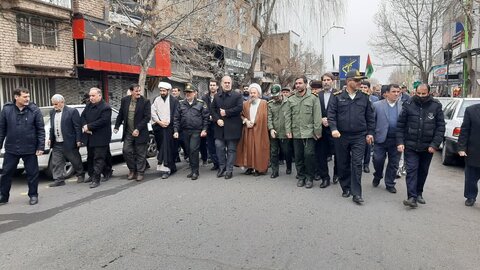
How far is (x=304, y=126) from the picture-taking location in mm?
6973

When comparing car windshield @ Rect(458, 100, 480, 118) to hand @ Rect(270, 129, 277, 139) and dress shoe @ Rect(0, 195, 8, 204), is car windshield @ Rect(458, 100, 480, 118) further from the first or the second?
dress shoe @ Rect(0, 195, 8, 204)

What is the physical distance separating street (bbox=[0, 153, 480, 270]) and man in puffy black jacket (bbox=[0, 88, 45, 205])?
382 mm

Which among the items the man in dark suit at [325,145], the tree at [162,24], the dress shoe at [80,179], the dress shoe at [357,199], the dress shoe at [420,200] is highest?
the tree at [162,24]

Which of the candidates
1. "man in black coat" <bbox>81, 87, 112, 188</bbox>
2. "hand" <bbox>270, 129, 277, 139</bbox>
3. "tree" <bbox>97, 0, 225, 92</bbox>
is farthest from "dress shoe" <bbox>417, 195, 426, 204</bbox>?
"tree" <bbox>97, 0, 225, 92</bbox>

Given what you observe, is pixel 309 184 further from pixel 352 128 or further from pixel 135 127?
pixel 135 127

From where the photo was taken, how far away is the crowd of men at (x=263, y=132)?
600 centimetres

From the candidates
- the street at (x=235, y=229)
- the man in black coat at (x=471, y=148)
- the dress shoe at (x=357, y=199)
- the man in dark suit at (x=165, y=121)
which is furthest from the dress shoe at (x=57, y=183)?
the man in black coat at (x=471, y=148)

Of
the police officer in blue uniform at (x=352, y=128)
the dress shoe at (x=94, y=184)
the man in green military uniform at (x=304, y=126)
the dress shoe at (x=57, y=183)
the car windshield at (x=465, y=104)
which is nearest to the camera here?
the police officer in blue uniform at (x=352, y=128)

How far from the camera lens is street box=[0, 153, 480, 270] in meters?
3.97

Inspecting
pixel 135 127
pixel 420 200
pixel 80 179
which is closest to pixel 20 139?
pixel 80 179

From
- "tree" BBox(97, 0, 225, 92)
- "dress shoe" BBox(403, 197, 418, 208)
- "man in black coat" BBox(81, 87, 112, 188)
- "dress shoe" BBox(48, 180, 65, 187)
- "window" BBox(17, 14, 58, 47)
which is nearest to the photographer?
"dress shoe" BBox(403, 197, 418, 208)

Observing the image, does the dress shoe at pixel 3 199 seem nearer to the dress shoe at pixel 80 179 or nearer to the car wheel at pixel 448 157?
the dress shoe at pixel 80 179

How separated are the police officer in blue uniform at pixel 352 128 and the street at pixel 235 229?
1.38 ft

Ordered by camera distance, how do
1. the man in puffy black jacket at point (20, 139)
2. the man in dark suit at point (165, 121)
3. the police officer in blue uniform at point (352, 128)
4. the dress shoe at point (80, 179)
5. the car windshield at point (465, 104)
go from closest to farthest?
the police officer in blue uniform at point (352, 128) < the man in puffy black jacket at point (20, 139) < the dress shoe at point (80, 179) < the man in dark suit at point (165, 121) < the car windshield at point (465, 104)
